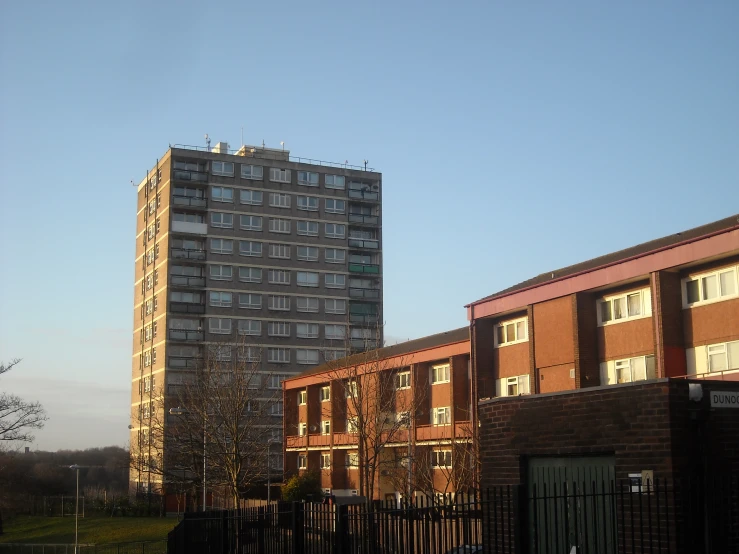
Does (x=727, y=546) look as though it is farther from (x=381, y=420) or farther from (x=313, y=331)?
(x=313, y=331)

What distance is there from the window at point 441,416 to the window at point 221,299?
45.4 metres

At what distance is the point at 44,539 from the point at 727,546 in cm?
6428

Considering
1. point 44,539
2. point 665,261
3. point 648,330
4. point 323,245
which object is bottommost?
point 44,539

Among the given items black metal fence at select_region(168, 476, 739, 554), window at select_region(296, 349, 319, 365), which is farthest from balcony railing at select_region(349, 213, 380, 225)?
black metal fence at select_region(168, 476, 739, 554)

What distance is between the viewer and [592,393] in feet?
46.9

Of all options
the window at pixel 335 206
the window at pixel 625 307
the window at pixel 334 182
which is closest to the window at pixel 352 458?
the window at pixel 625 307

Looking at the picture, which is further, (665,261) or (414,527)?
(665,261)

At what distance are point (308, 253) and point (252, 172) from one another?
1090 centimetres

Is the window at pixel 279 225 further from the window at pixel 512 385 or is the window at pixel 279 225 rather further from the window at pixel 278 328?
the window at pixel 512 385

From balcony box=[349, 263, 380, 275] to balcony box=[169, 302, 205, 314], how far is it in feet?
58.2

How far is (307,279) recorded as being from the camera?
10319 centimetres

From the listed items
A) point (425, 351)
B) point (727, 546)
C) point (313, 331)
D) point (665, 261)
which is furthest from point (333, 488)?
point (727, 546)

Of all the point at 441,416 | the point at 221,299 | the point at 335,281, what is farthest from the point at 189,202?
the point at 441,416

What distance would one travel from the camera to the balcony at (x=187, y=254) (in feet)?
322
